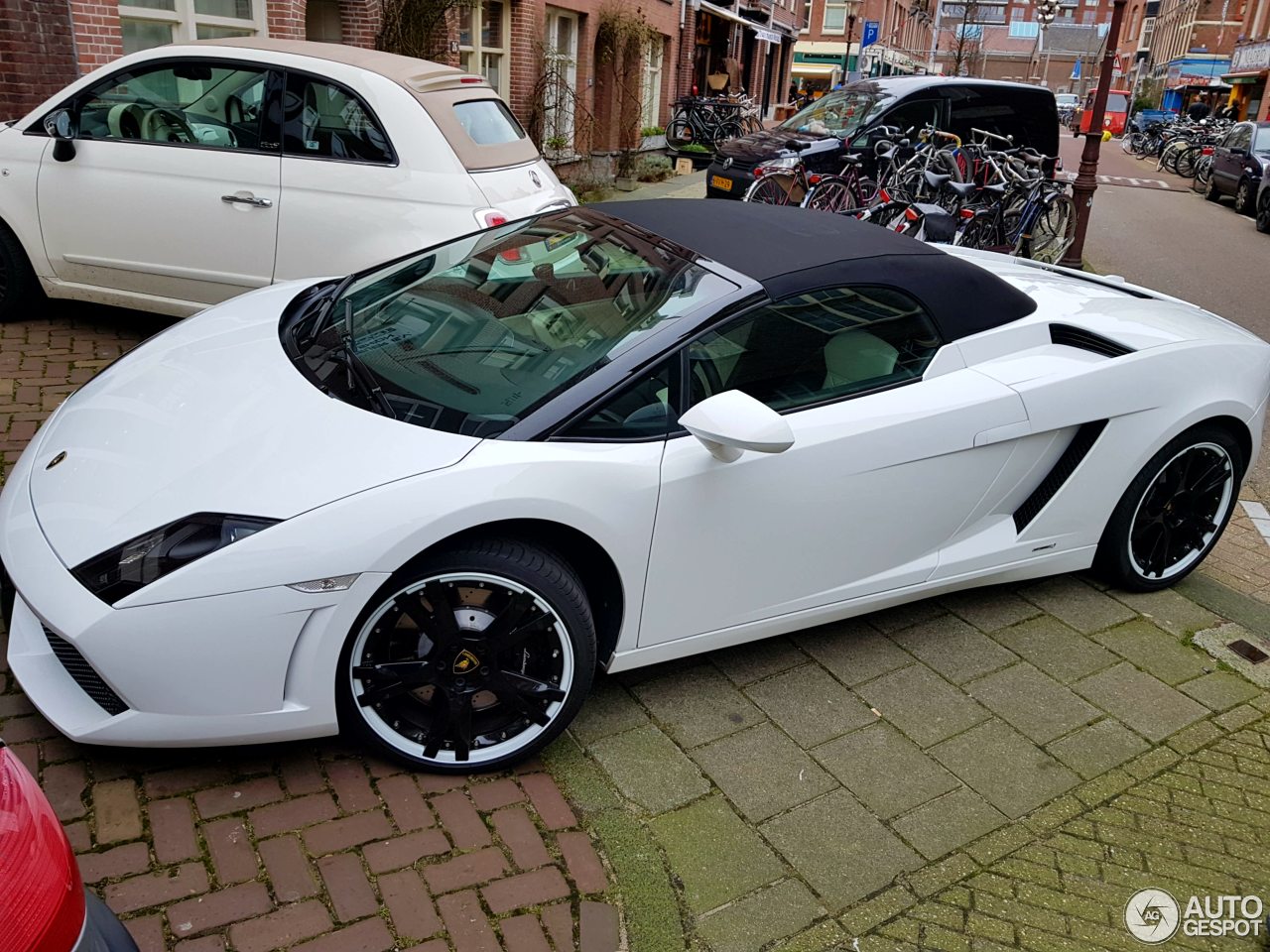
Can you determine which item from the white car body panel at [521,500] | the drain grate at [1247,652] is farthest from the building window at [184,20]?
the drain grate at [1247,652]

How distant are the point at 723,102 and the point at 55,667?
20.7m

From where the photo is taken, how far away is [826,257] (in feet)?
10.7

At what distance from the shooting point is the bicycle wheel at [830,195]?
1008cm

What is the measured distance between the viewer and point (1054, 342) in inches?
143

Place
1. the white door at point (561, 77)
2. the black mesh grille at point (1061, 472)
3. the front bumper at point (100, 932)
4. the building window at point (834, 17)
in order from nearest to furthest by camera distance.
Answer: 1. the front bumper at point (100, 932)
2. the black mesh grille at point (1061, 472)
3. the white door at point (561, 77)
4. the building window at point (834, 17)

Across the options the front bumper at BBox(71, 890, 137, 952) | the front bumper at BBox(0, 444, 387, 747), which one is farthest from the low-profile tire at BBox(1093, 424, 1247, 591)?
the front bumper at BBox(71, 890, 137, 952)

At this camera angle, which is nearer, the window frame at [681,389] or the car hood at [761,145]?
the window frame at [681,389]

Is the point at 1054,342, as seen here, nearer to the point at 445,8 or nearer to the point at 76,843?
the point at 76,843

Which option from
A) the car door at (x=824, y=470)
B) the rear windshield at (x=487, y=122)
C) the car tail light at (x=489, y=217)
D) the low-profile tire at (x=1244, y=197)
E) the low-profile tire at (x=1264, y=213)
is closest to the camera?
the car door at (x=824, y=470)

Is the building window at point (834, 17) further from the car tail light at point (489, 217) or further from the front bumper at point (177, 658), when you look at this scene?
the front bumper at point (177, 658)

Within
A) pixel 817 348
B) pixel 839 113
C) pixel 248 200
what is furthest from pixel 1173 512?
pixel 839 113

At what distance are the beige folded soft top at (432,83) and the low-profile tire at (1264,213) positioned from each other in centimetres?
1475

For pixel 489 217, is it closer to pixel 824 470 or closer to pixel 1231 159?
pixel 824 470

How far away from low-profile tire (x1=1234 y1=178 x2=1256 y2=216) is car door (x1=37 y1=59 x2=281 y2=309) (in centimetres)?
1819
